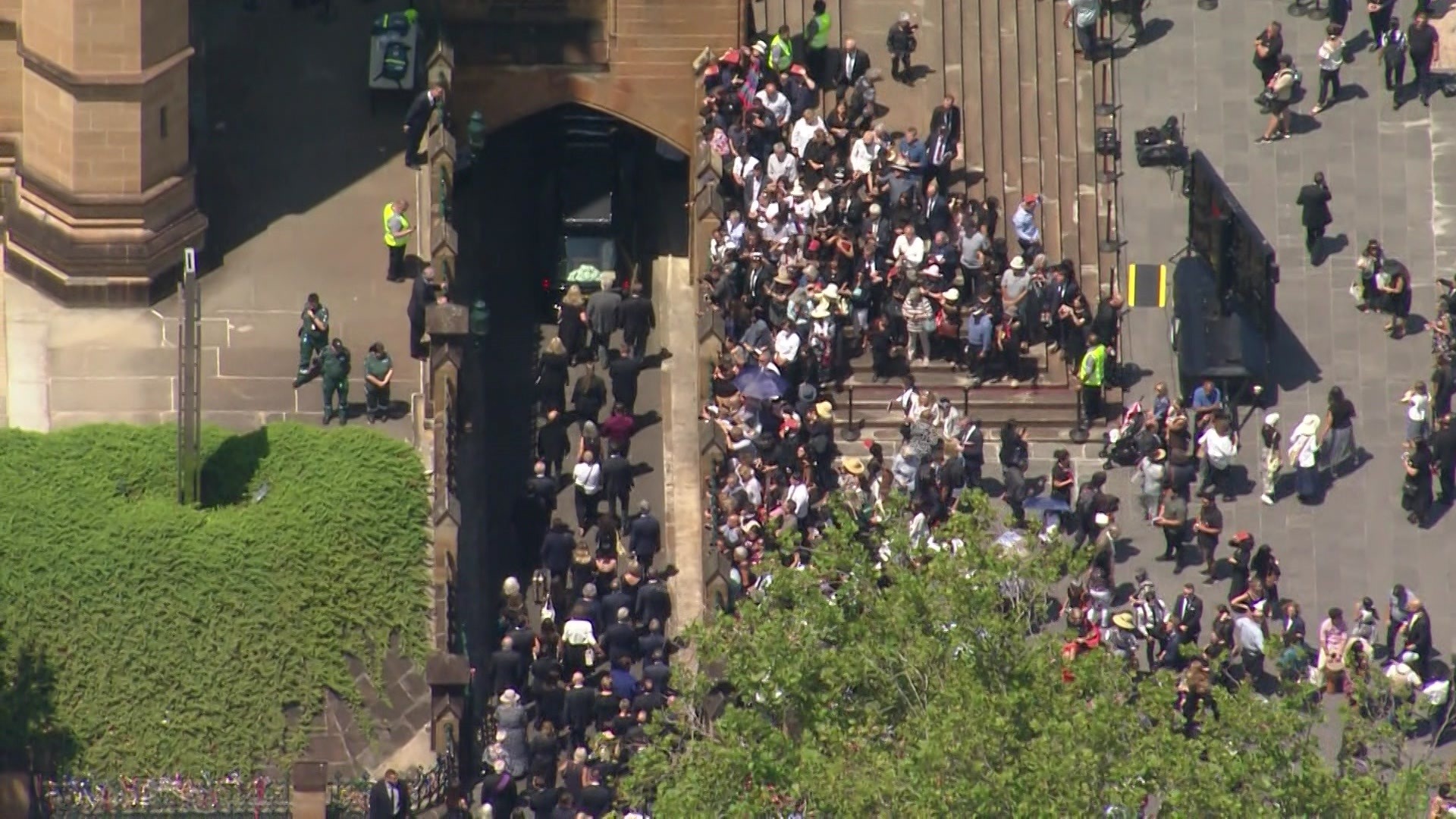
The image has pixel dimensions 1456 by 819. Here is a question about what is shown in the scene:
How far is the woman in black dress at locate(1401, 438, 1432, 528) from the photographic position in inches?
3780

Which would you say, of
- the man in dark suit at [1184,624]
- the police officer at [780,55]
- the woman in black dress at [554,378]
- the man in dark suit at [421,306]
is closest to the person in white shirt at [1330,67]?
the police officer at [780,55]

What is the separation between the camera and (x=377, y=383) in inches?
3713

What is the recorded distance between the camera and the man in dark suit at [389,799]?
292 ft

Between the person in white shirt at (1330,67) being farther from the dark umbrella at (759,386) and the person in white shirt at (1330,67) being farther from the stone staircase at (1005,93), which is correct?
the dark umbrella at (759,386)

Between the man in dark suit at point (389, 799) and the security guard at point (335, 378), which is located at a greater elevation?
the security guard at point (335, 378)

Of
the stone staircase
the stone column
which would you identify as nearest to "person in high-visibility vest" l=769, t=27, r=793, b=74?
the stone staircase

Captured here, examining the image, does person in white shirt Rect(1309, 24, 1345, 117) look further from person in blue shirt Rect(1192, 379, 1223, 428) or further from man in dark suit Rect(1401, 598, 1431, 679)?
man in dark suit Rect(1401, 598, 1431, 679)

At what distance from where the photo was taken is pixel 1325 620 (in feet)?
308

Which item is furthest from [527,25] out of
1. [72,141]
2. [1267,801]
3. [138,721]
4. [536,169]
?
[1267,801]

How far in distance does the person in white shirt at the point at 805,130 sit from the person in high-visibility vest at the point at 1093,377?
19.1ft

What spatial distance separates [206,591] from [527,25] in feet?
46.0

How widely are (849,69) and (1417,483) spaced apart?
40.8 feet

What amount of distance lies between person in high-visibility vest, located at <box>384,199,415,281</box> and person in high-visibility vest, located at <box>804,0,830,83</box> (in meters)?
8.48

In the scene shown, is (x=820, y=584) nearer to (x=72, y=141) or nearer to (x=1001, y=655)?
(x=1001, y=655)
